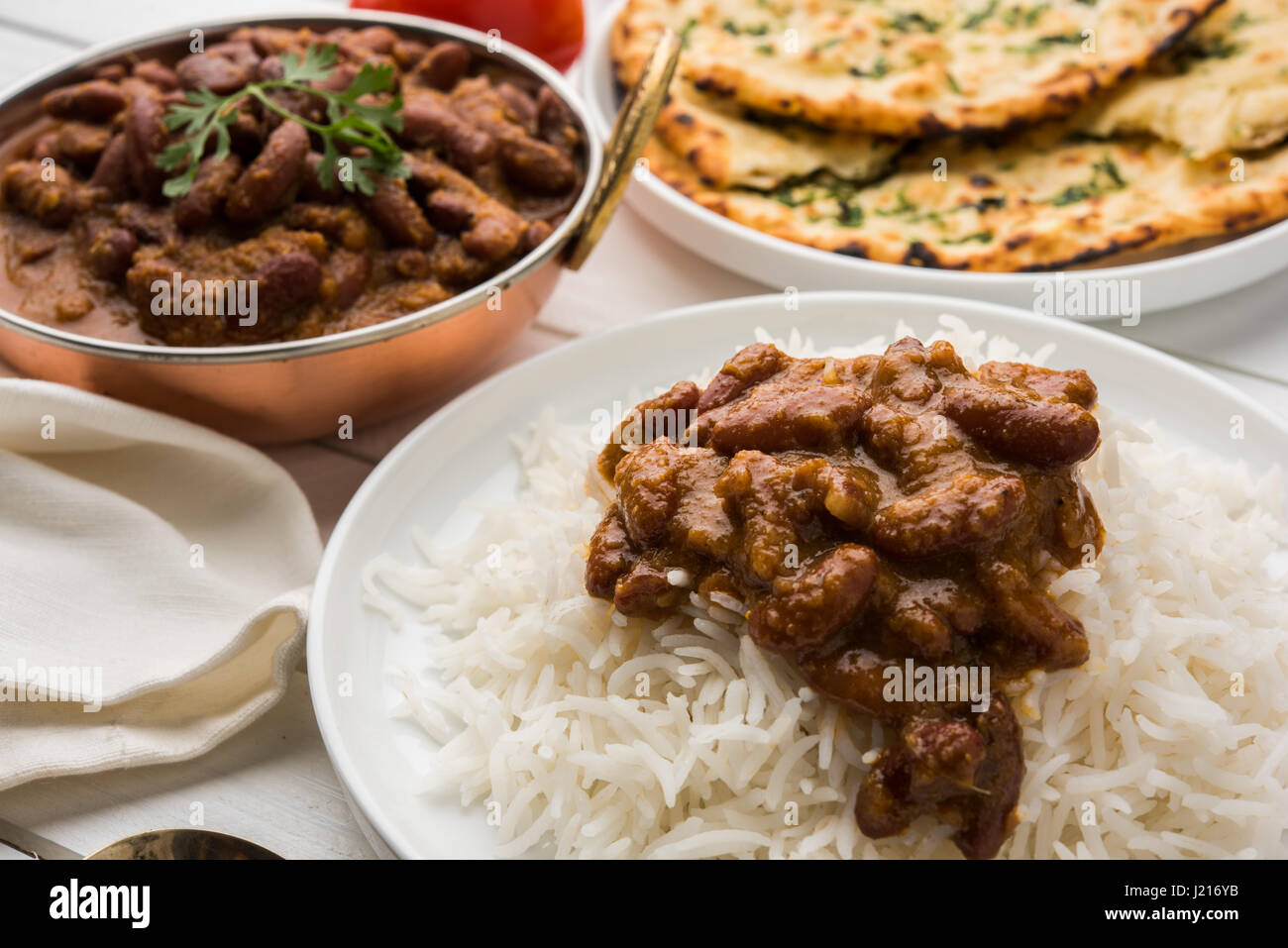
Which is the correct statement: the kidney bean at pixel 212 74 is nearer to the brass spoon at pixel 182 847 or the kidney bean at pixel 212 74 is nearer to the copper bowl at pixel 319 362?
the copper bowl at pixel 319 362

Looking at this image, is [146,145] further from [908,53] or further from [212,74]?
[908,53]

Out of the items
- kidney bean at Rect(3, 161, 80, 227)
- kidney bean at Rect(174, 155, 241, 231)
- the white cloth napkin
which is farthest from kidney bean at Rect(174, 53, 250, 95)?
the white cloth napkin

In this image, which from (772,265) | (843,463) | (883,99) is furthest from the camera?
(883,99)

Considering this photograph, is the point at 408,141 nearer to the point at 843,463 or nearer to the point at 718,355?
the point at 718,355

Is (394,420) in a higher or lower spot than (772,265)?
lower

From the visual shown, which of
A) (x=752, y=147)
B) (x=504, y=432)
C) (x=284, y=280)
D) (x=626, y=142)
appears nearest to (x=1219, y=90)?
(x=752, y=147)

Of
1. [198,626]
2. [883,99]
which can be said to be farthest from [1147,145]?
[198,626]
